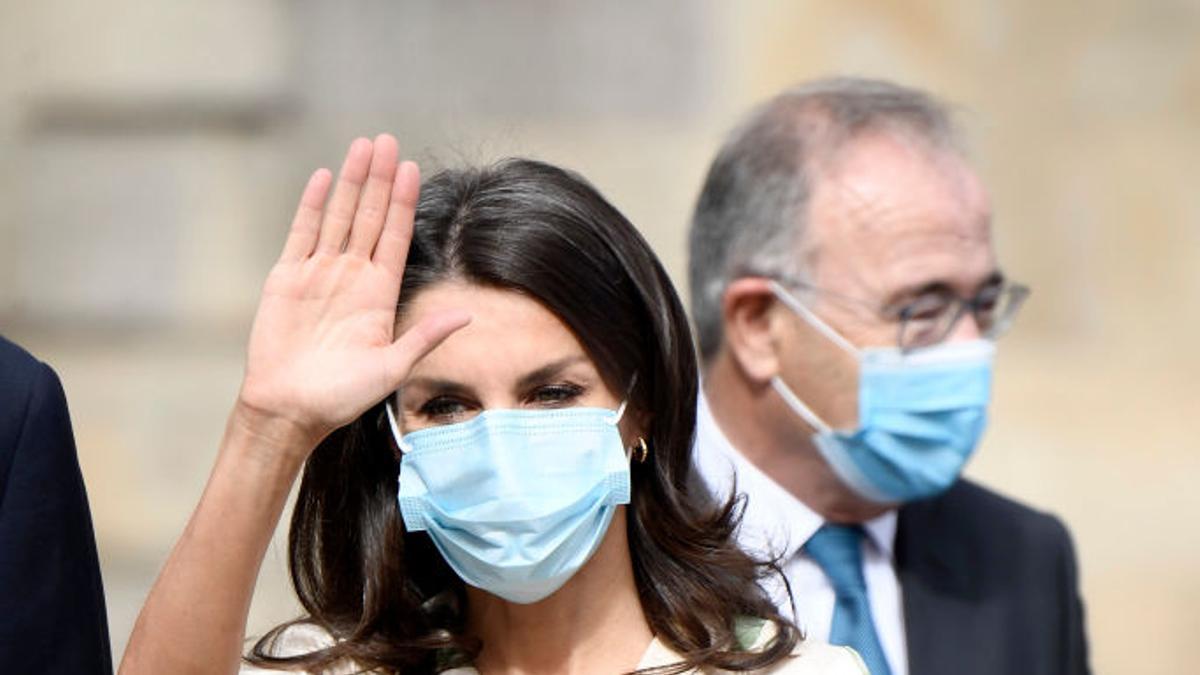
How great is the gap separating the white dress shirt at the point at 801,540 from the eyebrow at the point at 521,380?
833 millimetres

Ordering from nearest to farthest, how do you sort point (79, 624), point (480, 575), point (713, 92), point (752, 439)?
1. point (79, 624)
2. point (480, 575)
3. point (752, 439)
4. point (713, 92)

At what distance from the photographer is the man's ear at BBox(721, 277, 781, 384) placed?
15.8ft

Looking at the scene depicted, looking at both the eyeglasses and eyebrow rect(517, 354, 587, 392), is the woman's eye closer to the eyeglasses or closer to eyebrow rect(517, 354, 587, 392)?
eyebrow rect(517, 354, 587, 392)

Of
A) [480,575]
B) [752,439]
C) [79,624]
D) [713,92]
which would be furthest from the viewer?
[713,92]

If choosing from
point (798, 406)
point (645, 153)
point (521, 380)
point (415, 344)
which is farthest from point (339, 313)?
point (645, 153)

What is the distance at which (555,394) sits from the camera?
356 centimetres

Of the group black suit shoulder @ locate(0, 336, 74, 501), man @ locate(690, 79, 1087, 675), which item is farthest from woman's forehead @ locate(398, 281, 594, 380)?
man @ locate(690, 79, 1087, 675)

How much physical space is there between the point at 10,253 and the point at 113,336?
34cm

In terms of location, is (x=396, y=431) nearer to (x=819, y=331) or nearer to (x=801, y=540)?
(x=801, y=540)

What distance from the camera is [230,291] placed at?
22.8 feet

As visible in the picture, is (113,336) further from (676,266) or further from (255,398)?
(255,398)

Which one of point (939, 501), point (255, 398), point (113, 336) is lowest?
point (113, 336)

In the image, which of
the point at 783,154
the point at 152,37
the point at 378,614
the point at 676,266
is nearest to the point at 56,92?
the point at 152,37

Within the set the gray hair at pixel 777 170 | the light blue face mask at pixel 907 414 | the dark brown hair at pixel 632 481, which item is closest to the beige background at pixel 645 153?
the gray hair at pixel 777 170
